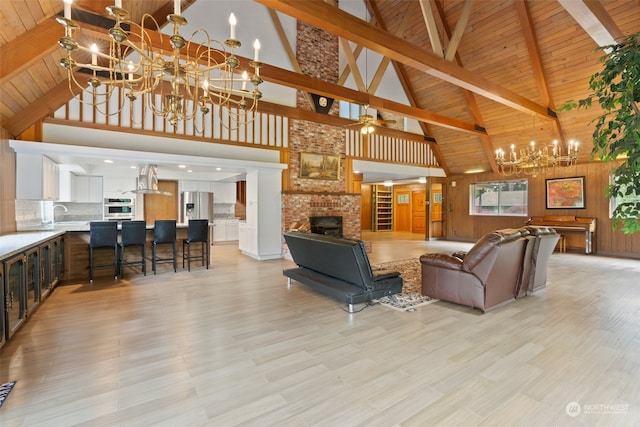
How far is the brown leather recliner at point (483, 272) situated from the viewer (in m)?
3.60

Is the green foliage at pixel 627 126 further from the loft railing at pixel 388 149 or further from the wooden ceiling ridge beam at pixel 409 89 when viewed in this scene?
the loft railing at pixel 388 149

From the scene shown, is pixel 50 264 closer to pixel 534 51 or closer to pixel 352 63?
pixel 352 63

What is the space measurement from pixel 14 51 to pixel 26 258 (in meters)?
2.34

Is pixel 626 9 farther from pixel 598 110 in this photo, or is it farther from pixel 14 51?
pixel 14 51

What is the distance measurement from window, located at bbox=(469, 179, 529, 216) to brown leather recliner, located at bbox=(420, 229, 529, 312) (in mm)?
7202

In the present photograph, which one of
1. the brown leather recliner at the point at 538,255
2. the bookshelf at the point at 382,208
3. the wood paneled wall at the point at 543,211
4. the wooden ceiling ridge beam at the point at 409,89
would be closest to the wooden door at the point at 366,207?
the bookshelf at the point at 382,208

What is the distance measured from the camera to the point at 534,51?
6.88 m

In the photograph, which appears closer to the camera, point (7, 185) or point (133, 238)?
point (7, 185)

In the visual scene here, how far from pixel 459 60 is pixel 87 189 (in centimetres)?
1085

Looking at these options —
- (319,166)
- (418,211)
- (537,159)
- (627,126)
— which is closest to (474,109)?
(537,159)

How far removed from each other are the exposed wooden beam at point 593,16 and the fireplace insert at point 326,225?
6153 mm

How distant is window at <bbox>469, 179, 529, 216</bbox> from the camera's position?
10.1 m

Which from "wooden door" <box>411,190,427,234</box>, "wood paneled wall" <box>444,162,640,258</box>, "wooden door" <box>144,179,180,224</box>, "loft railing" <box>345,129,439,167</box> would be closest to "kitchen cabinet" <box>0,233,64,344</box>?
"wooden door" <box>144,179,180,224</box>

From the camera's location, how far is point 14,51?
11.0ft
